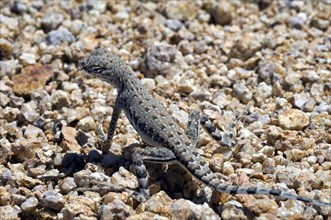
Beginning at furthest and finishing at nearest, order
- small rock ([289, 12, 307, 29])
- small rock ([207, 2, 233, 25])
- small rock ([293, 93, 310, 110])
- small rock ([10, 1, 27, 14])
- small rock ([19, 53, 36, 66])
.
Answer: small rock ([10, 1, 27, 14]) < small rock ([207, 2, 233, 25]) < small rock ([289, 12, 307, 29]) < small rock ([19, 53, 36, 66]) < small rock ([293, 93, 310, 110])

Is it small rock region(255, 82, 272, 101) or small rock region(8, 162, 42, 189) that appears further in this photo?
small rock region(255, 82, 272, 101)

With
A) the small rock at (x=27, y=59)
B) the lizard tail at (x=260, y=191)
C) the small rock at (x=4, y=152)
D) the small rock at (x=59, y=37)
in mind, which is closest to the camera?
the lizard tail at (x=260, y=191)

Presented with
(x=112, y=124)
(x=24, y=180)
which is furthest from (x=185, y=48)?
(x=24, y=180)

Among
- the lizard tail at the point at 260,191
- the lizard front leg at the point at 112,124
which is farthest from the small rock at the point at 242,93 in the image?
the lizard tail at the point at 260,191

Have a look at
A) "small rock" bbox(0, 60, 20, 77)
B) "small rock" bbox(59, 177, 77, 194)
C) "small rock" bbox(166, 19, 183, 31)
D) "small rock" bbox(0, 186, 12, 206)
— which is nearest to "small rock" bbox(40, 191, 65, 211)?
"small rock" bbox(59, 177, 77, 194)

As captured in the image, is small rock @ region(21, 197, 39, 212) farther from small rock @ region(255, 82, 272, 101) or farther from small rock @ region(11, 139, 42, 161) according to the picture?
small rock @ region(255, 82, 272, 101)

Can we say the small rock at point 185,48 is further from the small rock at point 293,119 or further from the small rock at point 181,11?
the small rock at point 293,119

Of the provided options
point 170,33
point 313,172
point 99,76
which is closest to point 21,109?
point 99,76
